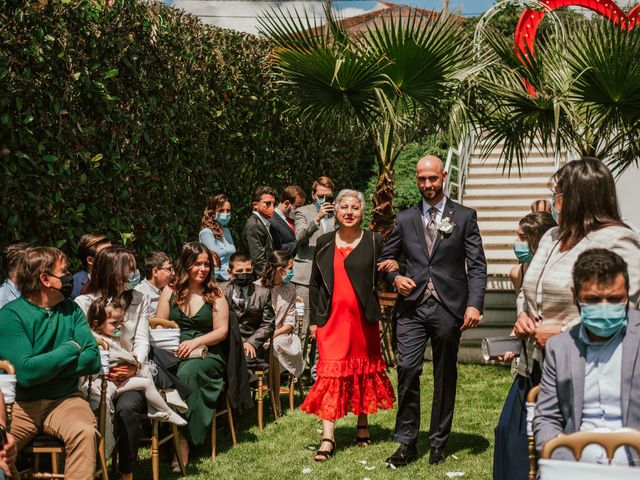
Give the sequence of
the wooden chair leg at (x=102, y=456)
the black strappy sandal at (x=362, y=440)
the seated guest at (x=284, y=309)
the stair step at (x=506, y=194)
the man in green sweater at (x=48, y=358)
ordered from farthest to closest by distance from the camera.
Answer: the stair step at (x=506, y=194) < the seated guest at (x=284, y=309) < the black strappy sandal at (x=362, y=440) < the wooden chair leg at (x=102, y=456) < the man in green sweater at (x=48, y=358)

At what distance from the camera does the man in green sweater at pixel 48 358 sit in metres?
4.91

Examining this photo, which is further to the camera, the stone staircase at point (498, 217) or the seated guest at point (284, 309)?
the stone staircase at point (498, 217)

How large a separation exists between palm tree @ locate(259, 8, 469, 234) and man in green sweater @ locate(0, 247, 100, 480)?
194 inches

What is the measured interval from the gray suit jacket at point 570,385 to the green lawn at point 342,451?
2786mm

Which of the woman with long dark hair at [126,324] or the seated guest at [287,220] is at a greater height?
the seated guest at [287,220]

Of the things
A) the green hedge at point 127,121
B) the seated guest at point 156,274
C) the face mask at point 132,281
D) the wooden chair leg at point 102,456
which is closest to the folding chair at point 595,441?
the wooden chair leg at point 102,456

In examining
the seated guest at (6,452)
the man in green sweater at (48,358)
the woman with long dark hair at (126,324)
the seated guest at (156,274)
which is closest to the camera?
the seated guest at (6,452)

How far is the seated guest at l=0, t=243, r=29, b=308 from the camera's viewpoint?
237 inches

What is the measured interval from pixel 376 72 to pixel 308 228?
186 centimetres

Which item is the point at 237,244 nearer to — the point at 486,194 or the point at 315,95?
the point at 315,95

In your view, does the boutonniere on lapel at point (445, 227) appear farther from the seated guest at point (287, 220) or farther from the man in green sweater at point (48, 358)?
the seated guest at point (287, 220)

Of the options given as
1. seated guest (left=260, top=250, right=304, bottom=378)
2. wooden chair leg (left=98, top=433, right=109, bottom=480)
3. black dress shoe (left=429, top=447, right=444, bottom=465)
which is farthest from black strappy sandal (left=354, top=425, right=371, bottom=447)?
wooden chair leg (left=98, top=433, right=109, bottom=480)

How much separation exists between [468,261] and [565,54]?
146 inches

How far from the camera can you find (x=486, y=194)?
51.4 feet
